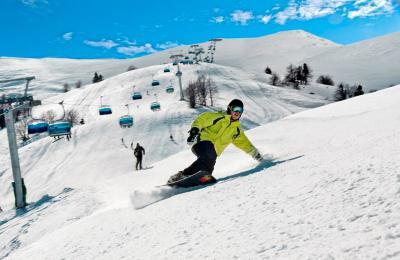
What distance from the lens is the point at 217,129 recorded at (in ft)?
20.9

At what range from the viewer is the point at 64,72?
614 ft

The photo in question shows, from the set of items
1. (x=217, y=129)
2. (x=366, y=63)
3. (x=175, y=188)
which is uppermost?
(x=366, y=63)

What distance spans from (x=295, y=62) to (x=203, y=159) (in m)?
162

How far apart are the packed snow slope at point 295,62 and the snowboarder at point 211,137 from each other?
359 ft

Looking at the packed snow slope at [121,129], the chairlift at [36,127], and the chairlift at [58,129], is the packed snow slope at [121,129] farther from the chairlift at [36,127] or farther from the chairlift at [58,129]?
the chairlift at [36,127]

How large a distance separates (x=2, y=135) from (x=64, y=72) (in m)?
134

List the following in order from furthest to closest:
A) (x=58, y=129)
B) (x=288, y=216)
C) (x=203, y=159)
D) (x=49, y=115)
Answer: (x=49, y=115), (x=58, y=129), (x=203, y=159), (x=288, y=216)

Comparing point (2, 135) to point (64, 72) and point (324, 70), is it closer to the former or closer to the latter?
point (324, 70)

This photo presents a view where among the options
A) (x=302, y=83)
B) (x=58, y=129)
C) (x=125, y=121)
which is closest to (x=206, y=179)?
(x=58, y=129)

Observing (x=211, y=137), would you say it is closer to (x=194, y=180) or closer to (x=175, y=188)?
(x=194, y=180)

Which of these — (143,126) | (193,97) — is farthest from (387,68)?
(143,126)

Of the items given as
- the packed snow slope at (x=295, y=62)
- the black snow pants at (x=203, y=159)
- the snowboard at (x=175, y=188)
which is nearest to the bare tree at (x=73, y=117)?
the black snow pants at (x=203, y=159)

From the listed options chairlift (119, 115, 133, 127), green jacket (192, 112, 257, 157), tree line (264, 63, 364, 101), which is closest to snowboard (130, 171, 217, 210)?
green jacket (192, 112, 257, 157)

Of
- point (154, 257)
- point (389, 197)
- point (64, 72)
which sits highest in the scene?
point (64, 72)
